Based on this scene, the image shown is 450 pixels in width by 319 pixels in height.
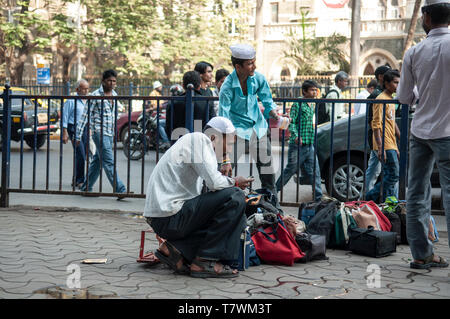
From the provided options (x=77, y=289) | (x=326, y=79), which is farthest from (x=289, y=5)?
(x=77, y=289)

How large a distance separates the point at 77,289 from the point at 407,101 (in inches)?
116

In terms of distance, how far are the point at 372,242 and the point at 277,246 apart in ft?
3.16

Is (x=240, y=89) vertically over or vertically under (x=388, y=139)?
over

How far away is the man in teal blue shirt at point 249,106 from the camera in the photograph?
6.79 metres

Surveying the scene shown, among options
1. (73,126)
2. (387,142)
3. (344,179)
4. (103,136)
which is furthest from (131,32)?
(387,142)

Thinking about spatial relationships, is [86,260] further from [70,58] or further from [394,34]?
[394,34]

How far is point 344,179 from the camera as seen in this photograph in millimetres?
9320

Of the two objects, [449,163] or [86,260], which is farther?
[86,260]

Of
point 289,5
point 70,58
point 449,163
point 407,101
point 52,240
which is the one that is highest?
point 289,5

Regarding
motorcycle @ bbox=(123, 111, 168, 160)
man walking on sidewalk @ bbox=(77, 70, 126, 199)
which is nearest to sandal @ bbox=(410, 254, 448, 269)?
man walking on sidewalk @ bbox=(77, 70, 126, 199)

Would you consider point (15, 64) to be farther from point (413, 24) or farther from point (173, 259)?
point (173, 259)

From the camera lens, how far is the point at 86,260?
18.5ft

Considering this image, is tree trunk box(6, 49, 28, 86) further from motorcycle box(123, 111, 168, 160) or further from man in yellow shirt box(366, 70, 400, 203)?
man in yellow shirt box(366, 70, 400, 203)

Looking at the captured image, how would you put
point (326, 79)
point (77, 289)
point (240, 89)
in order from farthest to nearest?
point (326, 79)
point (240, 89)
point (77, 289)
